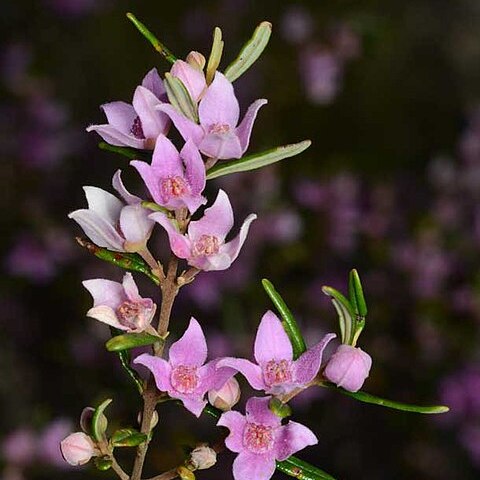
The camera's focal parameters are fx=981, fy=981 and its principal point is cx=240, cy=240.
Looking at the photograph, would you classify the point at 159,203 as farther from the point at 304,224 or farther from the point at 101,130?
the point at 304,224

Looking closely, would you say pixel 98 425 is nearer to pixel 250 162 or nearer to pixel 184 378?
pixel 184 378

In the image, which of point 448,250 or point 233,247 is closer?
point 233,247

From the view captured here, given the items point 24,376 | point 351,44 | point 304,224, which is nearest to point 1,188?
point 24,376

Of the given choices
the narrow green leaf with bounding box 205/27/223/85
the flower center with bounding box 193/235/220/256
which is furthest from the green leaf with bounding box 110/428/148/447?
the narrow green leaf with bounding box 205/27/223/85

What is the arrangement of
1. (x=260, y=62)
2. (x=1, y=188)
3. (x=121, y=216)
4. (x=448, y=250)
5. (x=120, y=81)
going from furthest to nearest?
(x=120, y=81) → (x=260, y=62) → (x=1, y=188) → (x=448, y=250) → (x=121, y=216)

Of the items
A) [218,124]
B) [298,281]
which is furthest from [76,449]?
[298,281]

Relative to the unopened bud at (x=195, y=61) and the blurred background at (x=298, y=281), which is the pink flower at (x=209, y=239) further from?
the blurred background at (x=298, y=281)

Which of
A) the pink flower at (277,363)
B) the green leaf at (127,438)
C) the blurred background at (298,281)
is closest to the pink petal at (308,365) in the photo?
the pink flower at (277,363)

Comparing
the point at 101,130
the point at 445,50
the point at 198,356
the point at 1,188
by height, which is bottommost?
the point at 445,50
